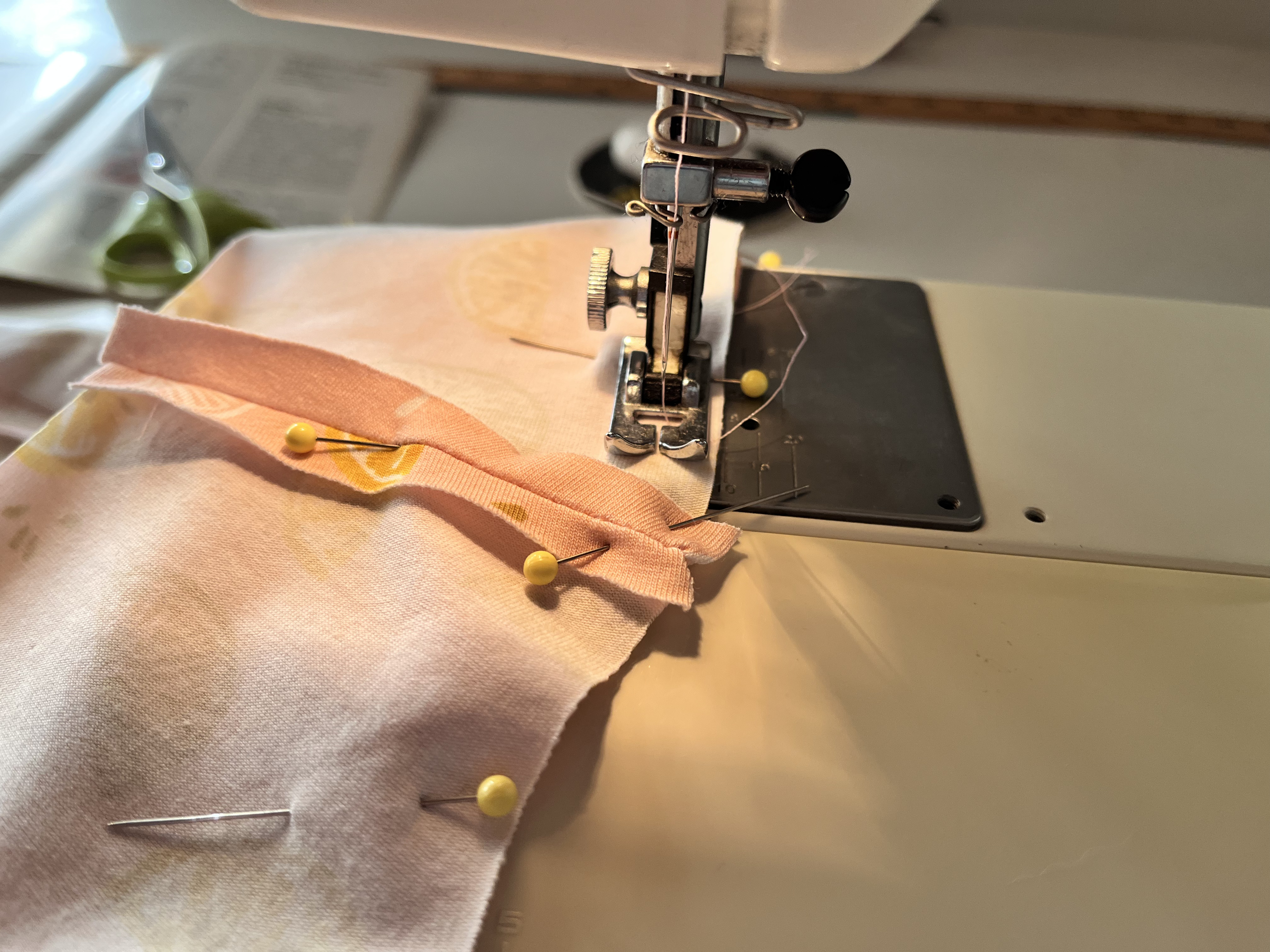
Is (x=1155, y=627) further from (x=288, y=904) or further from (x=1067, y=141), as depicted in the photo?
(x=1067, y=141)

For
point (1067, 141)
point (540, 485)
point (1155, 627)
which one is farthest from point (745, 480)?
point (1067, 141)

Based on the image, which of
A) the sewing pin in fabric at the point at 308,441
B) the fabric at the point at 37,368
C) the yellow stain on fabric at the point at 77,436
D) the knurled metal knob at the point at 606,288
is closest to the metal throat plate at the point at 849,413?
the knurled metal knob at the point at 606,288

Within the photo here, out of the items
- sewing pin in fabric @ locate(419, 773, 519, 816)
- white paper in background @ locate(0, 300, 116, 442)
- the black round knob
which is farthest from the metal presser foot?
white paper in background @ locate(0, 300, 116, 442)

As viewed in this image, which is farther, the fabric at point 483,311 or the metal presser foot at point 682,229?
the fabric at point 483,311

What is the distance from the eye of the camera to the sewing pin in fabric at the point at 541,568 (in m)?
0.48

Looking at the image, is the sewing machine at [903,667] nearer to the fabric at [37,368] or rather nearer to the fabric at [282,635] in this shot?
the fabric at [282,635]

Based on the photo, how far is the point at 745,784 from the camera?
44cm

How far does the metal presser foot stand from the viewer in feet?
1.56

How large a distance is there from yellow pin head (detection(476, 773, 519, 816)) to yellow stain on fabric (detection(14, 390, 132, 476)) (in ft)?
1.17

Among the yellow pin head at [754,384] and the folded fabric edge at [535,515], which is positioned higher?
the yellow pin head at [754,384]

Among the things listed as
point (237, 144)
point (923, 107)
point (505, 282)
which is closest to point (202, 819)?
point (505, 282)

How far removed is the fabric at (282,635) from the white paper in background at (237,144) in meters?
0.49

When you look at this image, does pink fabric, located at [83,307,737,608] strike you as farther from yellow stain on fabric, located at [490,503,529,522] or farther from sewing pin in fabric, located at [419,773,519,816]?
sewing pin in fabric, located at [419,773,519,816]

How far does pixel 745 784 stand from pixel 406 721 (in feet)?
0.59
